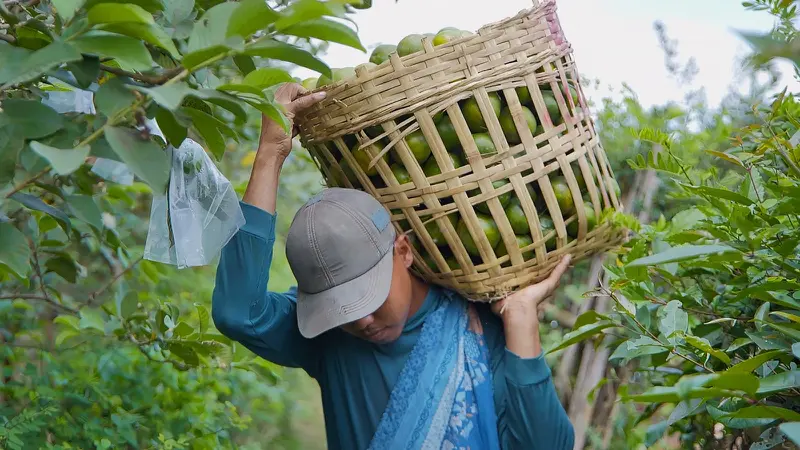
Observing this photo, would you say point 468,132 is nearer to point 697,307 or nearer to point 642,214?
point 697,307

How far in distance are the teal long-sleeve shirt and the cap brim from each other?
0.11 meters

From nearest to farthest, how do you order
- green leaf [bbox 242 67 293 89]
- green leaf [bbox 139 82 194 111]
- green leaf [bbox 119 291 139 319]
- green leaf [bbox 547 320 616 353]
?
1. green leaf [bbox 139 82 194 111]
2. green leaf [bbox 242 67 293 89]
3. green leaf [bbox 547 320 616 353]
4. green leaf [bbox 119 291 139 319]

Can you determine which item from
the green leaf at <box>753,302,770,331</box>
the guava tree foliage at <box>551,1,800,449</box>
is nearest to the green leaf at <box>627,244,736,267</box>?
the guava tree foliage at <box>551,1,800,449</box>

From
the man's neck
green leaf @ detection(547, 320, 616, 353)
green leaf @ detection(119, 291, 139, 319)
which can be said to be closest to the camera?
green leaf @ detection(547, 320, 616, 353)

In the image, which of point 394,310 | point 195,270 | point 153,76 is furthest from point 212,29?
point 195,270

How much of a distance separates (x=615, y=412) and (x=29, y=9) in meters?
2.90

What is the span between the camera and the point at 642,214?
11.1ft

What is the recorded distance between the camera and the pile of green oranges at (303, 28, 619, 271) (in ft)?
4.73

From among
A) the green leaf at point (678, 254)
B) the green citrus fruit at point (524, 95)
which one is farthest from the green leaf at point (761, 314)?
the green citrus fruit at point (524, 95)

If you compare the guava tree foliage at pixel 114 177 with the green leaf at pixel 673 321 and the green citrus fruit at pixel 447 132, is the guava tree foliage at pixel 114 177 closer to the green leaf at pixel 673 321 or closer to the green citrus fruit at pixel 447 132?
the green citrus fruit at pixel 447 132

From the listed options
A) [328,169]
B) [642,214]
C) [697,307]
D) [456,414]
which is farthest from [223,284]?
[642,214]

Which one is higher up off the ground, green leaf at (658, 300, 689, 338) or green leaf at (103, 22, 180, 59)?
green leaf at (103, 22, 180, 59)

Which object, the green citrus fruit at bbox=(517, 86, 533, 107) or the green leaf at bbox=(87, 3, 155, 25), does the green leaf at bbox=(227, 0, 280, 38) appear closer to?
the green leaf at bbox=(87, 3, 155, 25)

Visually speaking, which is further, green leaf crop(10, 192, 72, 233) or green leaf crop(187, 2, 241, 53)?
green leaf crop(10, 192, 72, 233)
